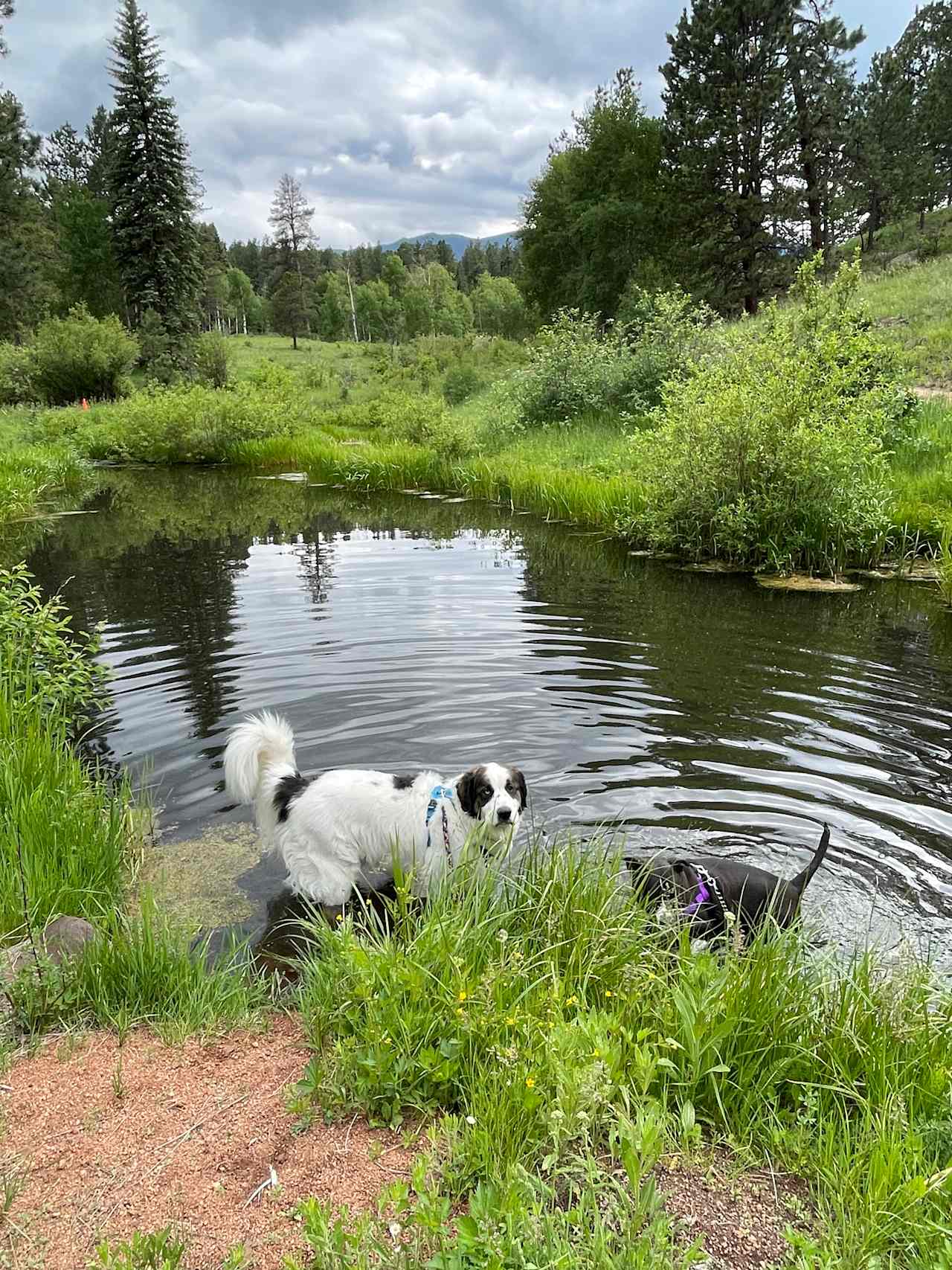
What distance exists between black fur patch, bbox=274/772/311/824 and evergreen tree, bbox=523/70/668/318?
4512 centimetres

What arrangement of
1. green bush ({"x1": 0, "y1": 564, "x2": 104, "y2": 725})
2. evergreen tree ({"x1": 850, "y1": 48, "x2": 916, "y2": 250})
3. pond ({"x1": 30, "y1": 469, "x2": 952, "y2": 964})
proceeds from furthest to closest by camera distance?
evergreen tree ({"x1": 850, "y1": 48, "x2": 916, "y2": 250}) < green bush ({"x1": 0, "y1": 564, "x2": 104, "y2": 725}) < pond ({"x1": 30, "y1": 469, "x2": 952, "y2": 964})

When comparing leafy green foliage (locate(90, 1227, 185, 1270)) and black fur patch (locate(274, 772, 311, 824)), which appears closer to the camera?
leafy green foliage (locate(90, 1227, 185, 1270))

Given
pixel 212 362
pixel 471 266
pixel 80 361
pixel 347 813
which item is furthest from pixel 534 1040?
pixel 471 266

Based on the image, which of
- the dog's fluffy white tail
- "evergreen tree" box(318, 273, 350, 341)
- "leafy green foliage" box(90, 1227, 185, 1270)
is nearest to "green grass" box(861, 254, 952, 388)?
the dog's fluffy white tail

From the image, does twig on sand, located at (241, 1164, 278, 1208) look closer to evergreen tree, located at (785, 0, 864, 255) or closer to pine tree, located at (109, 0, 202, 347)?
evergreen tree, located at (785, 0, 864, 255)

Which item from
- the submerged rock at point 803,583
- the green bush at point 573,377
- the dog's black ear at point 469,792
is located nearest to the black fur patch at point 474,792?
the dog's black ear at point 469,792

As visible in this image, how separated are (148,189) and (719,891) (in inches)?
2146

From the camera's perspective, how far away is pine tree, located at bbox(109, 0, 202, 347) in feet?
151

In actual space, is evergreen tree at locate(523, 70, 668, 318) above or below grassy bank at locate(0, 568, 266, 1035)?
above

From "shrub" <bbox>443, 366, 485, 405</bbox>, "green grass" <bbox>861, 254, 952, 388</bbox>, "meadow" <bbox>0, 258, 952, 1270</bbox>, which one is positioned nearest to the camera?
"meadow" <bbox>0, 258, 952, 1270</bbox>

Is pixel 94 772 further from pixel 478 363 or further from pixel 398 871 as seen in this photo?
pixel 478 363

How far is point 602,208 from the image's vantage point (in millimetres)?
45531

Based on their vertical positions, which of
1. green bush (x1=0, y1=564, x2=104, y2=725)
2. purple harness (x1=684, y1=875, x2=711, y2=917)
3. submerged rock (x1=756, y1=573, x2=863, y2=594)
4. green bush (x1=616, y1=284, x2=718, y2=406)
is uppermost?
green bush (x1=616, y1=284, x2=718, y2=406)

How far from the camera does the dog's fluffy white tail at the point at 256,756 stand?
15.3 ft
